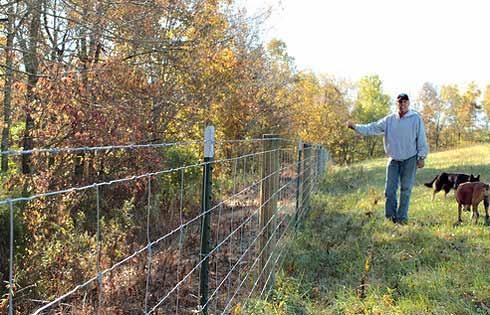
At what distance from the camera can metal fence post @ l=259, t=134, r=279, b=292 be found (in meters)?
4.19

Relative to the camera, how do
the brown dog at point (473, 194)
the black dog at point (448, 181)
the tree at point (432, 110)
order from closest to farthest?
the brown dog at point (473, 194) < the black dog at point (448, 181) < the tree at point (432, 110)

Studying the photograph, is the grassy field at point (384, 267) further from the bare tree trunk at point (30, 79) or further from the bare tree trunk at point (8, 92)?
the bare tree trunk at point (8, 92)

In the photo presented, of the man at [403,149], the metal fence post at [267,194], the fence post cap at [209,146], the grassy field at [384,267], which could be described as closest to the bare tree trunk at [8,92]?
the metal fence post at [267,194]

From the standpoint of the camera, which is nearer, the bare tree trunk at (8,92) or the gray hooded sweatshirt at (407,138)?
the bare tree trunk at (8,92)

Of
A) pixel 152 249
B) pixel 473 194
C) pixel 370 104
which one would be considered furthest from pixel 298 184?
pixel 370 104

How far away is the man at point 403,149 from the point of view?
269 inches

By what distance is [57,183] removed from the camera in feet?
20.0

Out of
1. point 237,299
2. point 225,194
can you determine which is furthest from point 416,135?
point 237,299

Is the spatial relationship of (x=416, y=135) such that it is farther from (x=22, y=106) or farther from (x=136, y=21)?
(x=22, y=106)

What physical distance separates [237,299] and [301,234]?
2.55 metres

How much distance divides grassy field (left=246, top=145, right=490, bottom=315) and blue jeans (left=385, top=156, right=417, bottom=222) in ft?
0.68

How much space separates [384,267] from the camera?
5.00 metres

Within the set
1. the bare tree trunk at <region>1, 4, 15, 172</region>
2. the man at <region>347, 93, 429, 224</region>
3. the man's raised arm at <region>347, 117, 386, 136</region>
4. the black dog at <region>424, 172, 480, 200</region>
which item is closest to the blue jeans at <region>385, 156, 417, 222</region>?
the man at <region>347, 93, 429, 224</region>

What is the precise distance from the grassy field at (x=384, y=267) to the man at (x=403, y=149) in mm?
403
